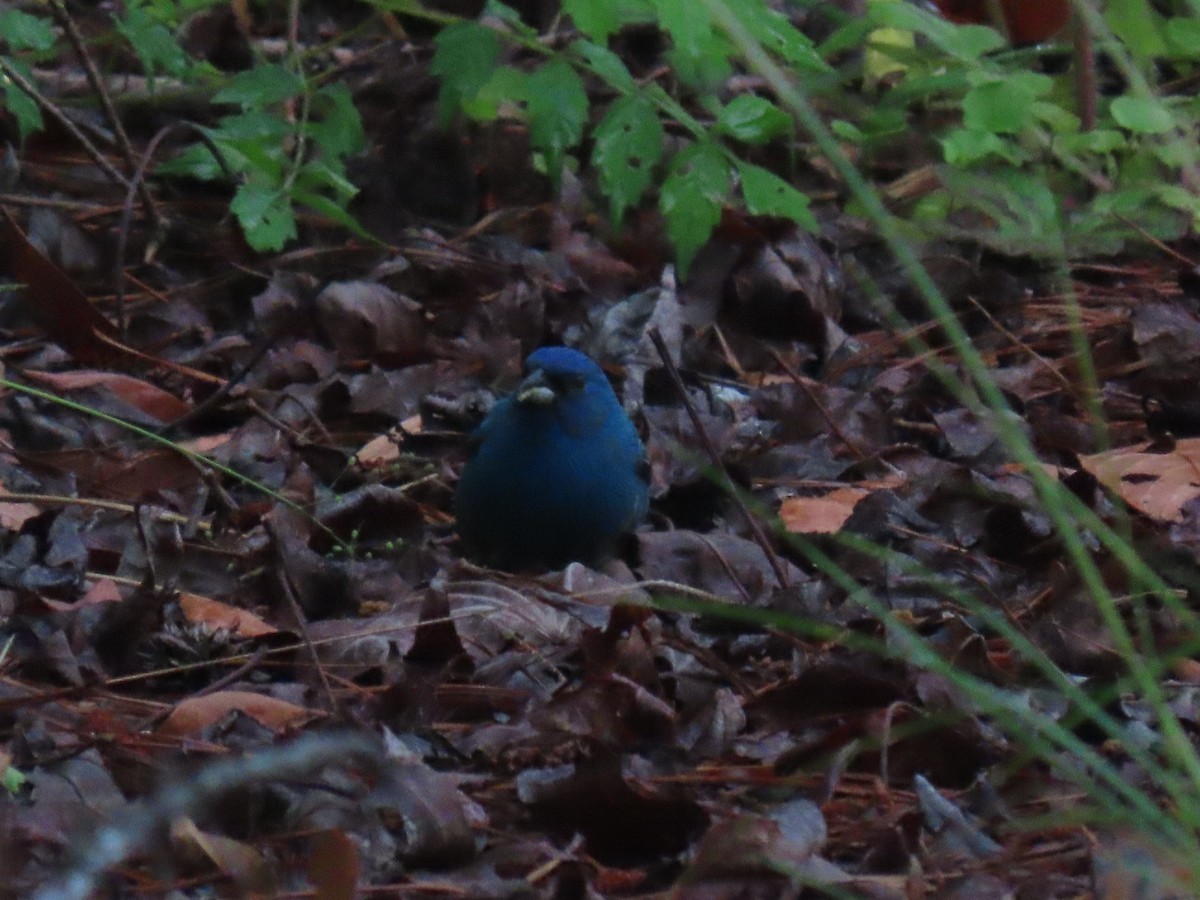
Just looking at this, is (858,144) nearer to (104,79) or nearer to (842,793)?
(104,79)

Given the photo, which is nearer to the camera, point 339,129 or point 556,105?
point 556,105

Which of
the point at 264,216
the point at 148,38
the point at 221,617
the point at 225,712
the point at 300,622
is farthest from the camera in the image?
the point at 264,216

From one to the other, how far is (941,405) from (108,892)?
280cm

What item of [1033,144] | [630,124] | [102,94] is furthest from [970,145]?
[102,94]

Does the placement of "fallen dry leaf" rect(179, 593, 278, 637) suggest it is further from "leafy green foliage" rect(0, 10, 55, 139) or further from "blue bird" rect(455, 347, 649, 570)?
"leafy green foliage" rect(0, 10, 55, 139)

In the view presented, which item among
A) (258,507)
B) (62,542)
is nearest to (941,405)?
(258,507)

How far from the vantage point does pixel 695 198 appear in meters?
4.20

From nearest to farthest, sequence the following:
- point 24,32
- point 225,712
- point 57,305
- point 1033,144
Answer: point 225,712 → point 24,32 → point 57,305 → point 1033,144

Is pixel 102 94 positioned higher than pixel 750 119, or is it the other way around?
pixel 750 119

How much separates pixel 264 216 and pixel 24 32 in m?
0.69

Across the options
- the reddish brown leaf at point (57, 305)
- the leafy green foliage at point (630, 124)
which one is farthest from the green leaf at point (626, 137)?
the reddish brown leaf at point (57, 305)

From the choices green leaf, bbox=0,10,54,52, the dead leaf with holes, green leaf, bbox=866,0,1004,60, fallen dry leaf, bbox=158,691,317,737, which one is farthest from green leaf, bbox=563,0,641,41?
fallen dry leaf, bbox=158,691,317,737

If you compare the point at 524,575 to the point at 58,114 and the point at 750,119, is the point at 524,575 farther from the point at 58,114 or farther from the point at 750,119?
the point at 58,114

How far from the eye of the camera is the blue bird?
401 cm
